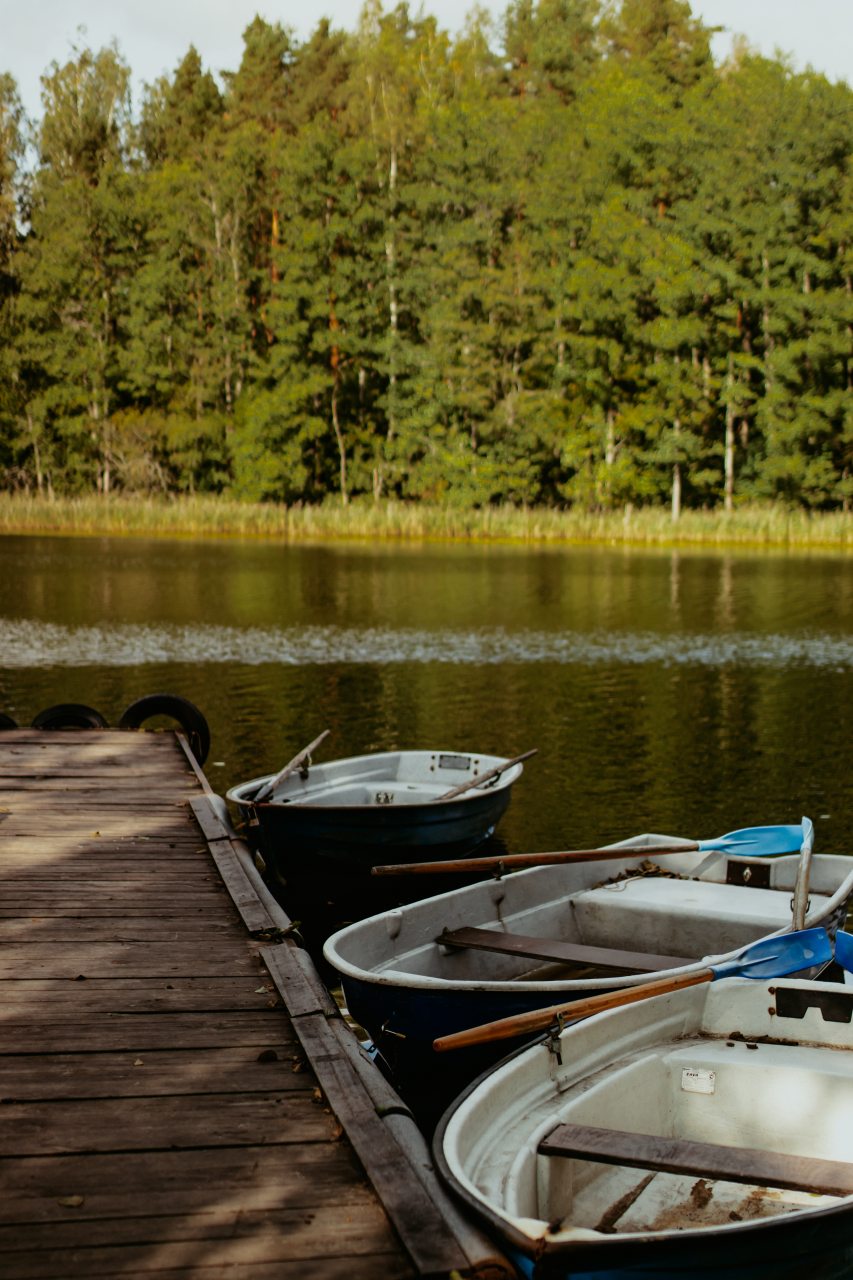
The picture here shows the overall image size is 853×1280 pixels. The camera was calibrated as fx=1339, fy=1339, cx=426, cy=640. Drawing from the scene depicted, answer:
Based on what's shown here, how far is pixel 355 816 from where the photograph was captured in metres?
8.78

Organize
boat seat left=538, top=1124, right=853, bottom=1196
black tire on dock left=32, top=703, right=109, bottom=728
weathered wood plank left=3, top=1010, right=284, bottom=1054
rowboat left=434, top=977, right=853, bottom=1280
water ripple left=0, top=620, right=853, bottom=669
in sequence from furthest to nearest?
water ripple left=0, top=620, right=853, bottom=669, black tire on dock left=32, top=703, right=109, bottom=728, weathered wood plank left=3, top=1010, right=284, bottom=1054, boat seat left=538, top=1124, right=853, bottom=1196, rowboat left=434, top=977, right=853, bottom=1280

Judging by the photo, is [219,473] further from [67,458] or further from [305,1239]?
[305,1239]

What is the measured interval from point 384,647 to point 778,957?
17454mm

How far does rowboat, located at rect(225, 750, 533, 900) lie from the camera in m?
8.80

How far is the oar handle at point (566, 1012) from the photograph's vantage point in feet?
14.4

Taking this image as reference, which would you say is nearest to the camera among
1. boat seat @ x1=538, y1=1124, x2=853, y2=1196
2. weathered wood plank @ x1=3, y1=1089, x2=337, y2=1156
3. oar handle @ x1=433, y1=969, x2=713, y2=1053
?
boat seat @ x1=538, y1=1124, x2=853, y2=1196

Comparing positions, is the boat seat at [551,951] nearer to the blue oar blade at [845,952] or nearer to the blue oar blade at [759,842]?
the blue oar blade at [845,952]

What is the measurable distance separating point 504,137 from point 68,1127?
2134 inches

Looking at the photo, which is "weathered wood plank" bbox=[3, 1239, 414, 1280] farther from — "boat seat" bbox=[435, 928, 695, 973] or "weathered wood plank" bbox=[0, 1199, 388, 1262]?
"boat seat" bbox=[435, 928, 695, 973]

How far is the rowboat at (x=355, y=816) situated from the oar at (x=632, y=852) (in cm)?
142

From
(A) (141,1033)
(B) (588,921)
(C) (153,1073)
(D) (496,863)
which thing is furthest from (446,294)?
(C) (153,1073)

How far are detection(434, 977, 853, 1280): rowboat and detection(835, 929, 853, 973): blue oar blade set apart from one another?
1330 millimetres

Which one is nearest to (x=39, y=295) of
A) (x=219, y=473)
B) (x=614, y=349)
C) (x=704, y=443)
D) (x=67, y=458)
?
(x=67, y=458)

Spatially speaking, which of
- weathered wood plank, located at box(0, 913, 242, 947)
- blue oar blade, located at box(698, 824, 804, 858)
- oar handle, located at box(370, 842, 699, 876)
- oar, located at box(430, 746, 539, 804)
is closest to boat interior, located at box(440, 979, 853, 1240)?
oar handle, located at box(370, 842, 699, 876)
